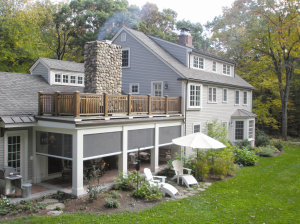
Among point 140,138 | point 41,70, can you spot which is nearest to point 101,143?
point 140,138

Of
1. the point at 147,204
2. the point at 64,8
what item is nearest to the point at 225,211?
the point at 147,204

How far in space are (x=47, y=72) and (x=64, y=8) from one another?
16.1 metres

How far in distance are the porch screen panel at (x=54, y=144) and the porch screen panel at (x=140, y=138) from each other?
2.84 m

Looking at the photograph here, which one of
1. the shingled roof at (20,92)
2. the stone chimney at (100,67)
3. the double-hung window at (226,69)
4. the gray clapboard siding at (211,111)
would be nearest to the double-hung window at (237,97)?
the gray clapboard siding at (211,111)

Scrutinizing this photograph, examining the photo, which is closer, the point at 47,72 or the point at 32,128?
the point at 32,128

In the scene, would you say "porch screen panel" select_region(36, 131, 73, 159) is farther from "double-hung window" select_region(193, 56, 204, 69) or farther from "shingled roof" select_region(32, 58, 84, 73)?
"double-hung window" select_region(193, 56, 204, 69)

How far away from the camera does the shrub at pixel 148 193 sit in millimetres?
9023

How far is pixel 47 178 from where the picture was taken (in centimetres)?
1138

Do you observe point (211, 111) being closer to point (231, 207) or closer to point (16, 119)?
point (231, 207)

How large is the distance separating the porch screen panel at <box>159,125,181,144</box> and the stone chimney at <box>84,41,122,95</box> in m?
3.42

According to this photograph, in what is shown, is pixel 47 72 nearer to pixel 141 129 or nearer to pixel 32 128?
pixel 32 128

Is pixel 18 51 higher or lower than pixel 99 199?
higher

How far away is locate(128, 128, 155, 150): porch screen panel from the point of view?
37.6 ft

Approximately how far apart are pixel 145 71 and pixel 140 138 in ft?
20.1
